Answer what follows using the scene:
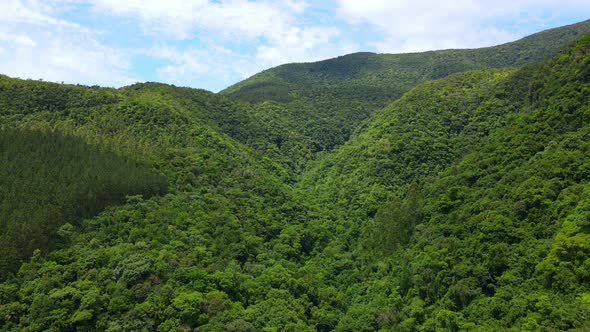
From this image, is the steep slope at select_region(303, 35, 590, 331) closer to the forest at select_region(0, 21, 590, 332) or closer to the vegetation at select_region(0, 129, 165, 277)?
the forest at select_region(0, 21, 590, 332)

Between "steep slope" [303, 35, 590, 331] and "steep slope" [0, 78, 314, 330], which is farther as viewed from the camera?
"steep slope" [0, 78, 314, 330]

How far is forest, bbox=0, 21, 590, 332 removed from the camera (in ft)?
165

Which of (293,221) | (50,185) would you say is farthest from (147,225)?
(293,221)

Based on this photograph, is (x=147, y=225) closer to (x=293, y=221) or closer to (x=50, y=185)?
(x=50, y=185)

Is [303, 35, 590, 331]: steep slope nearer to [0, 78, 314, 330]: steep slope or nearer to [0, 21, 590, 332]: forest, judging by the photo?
[0, 21, 590, 332]: forest

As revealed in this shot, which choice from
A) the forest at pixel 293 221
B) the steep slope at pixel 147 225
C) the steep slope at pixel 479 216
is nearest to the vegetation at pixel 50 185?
the forest at pixel 293 221

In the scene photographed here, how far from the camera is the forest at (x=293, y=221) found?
165 ft

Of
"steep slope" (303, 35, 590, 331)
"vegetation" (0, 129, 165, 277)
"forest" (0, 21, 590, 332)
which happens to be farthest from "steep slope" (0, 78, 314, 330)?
"steep slope" (303, 35, 590, 331)

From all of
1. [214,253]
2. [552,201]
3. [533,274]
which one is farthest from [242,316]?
[552,201]

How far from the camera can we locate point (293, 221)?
85875mm

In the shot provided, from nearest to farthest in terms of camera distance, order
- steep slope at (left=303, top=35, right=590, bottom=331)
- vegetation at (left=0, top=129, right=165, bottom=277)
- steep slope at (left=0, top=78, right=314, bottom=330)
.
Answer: steep slope at (left=303, top=35, right=590, bottom=331)
steep slope at (left=0, top=78, right=314, bottom=330)
vegetation at (left=0, top=129, right=165, bottom=277)

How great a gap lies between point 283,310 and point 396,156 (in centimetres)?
5306

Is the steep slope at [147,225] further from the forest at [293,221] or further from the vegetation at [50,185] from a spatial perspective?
the vegetation at [50,185]

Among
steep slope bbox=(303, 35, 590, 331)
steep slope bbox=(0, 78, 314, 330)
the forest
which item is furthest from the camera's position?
steep slope bbox=(0, 78, 314, 330)
